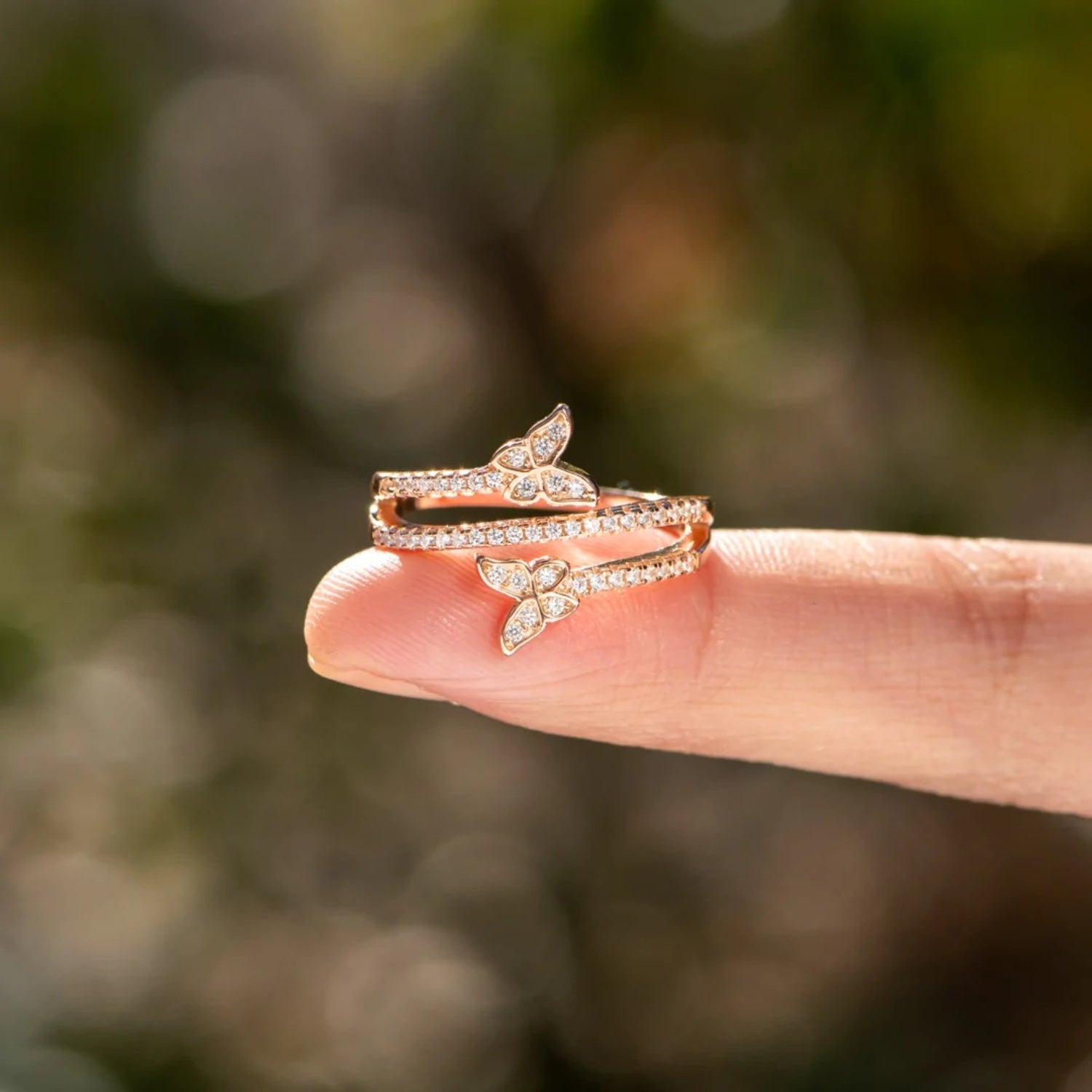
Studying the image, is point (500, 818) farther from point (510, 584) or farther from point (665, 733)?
point (510, 584)

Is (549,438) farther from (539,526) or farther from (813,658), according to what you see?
(813,658)

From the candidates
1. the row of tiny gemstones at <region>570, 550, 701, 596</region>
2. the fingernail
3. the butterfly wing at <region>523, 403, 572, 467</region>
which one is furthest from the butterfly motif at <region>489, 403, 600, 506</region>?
the fingernail

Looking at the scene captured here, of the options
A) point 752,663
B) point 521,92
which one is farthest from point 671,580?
point 521,92

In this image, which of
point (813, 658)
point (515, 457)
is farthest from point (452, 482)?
point (813, 658)

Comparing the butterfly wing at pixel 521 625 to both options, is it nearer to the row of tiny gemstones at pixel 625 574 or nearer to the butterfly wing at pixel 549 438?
the row of tiny gemstones at pixel 625 574

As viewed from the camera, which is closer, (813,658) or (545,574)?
(545,574)

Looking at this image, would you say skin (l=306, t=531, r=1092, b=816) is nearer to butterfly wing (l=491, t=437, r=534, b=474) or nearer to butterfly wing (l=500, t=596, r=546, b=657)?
butterfly wing (l=500, t=596, r=546, b=657)

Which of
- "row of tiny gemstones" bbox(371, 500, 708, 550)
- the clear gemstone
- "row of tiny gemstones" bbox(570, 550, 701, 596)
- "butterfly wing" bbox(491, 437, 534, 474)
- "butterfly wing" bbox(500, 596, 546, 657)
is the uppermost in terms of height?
"butterfly wing" bbox(491, 437, 534, 474)
